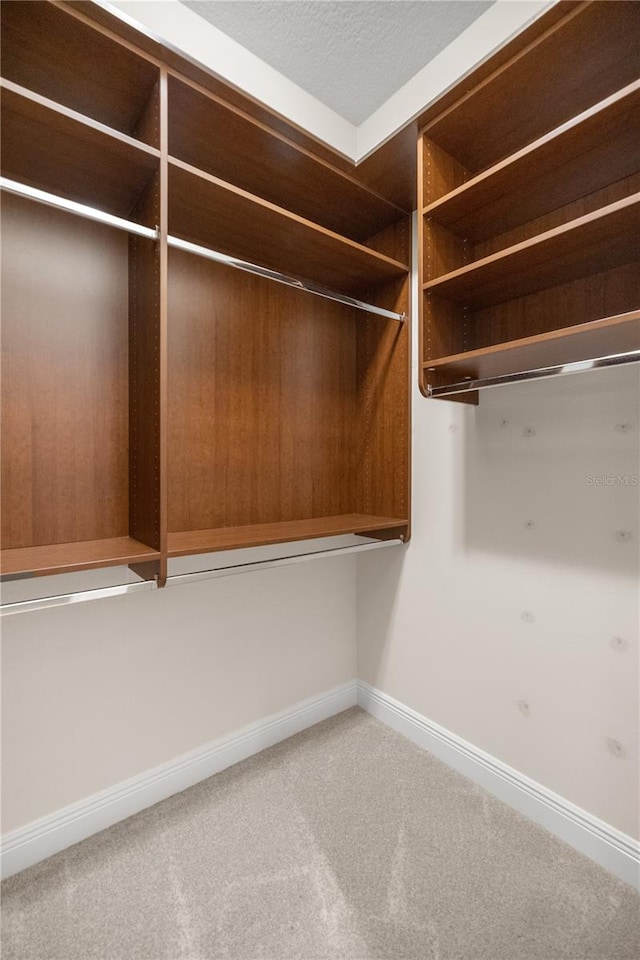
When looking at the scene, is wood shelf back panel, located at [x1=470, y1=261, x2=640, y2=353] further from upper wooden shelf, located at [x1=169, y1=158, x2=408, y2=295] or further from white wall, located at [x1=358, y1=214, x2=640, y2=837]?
upper wooden shelf, located at [x1=169, y1=158, x2=408, y2=295]

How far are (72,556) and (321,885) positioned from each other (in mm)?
1206

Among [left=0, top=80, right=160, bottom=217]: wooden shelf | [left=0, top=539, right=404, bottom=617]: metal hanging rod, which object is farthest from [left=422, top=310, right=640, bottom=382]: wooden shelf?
[left=0, top=80, right=160, bottom=217]: wooden shelf

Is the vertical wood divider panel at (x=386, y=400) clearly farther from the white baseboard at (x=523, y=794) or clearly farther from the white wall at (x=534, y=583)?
the white baseboard at (x=523, y=794)

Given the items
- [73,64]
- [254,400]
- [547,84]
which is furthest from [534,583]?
[73,64]

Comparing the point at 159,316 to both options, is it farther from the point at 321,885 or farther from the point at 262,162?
the point at 321,885

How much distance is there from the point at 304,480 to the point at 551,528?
3.34 ft

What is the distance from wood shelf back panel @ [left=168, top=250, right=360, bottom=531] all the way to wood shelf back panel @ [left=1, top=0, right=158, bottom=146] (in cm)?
45

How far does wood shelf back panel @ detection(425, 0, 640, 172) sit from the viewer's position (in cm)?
115

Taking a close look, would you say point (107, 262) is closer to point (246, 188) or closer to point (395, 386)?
point (246, 188)

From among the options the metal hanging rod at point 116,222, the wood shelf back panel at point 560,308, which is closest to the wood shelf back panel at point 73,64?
the metal hanging rod at point 116,222

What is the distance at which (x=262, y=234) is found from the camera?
1.67m

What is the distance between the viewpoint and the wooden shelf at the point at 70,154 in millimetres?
1135

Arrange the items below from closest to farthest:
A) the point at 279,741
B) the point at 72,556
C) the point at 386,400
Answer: the point at 72,556 < the point at 279,741 < the point at 386,400

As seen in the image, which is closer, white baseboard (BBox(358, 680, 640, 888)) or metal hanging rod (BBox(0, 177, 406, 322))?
metal hanging rod (BBox(0, 177, 406, 322))
